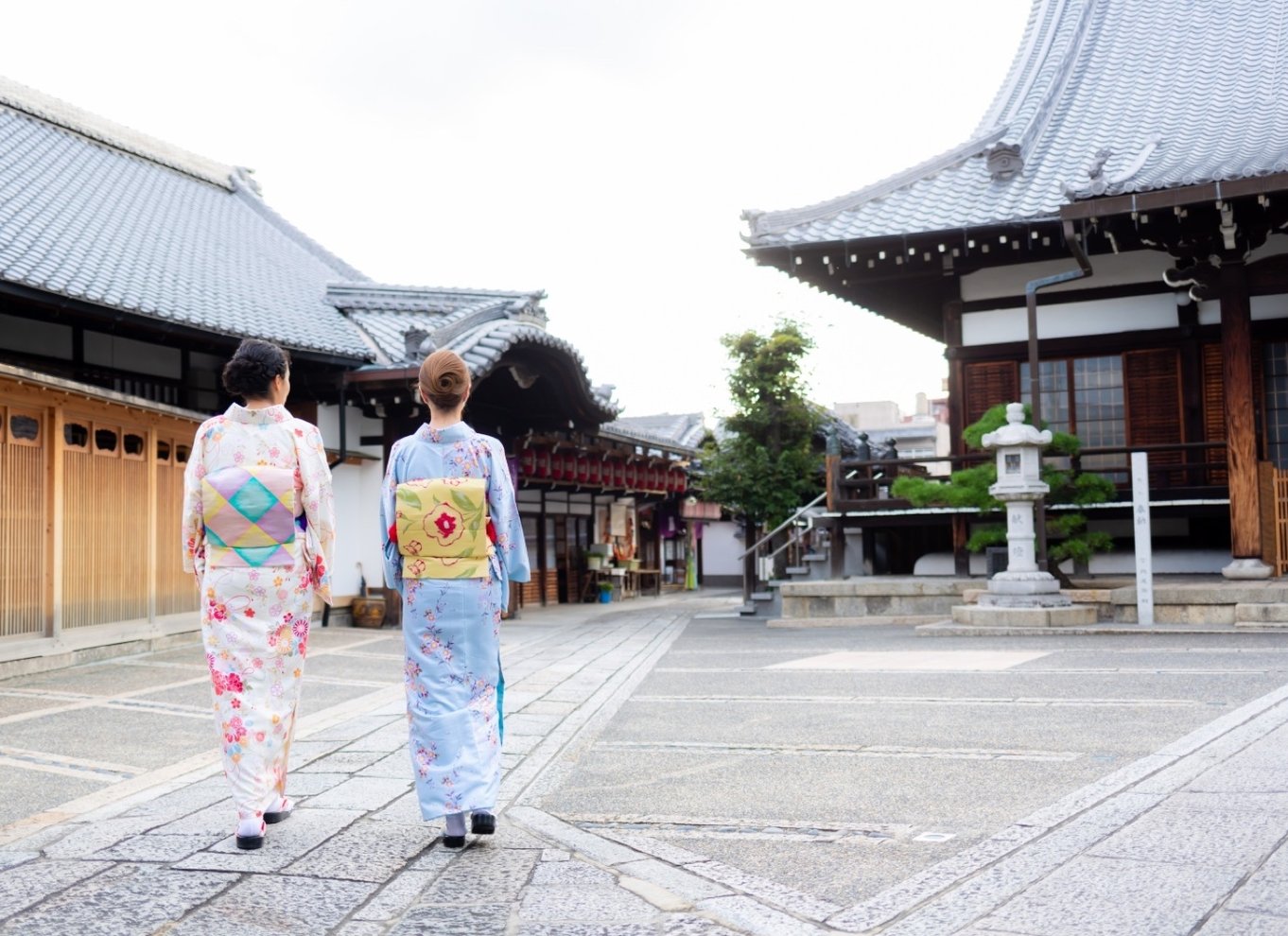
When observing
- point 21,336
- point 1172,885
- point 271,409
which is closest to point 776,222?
point 21,336

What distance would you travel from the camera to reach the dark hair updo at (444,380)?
4.44 meters

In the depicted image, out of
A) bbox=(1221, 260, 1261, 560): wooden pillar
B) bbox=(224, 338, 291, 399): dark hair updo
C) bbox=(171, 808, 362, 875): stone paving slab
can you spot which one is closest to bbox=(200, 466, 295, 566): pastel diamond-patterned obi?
bbox=(224, 338, 291, 399): dark hair updo

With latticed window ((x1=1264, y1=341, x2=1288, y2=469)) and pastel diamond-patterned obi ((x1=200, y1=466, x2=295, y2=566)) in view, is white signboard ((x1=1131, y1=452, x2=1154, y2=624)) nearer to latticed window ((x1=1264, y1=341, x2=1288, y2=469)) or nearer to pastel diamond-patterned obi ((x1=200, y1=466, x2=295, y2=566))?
latticed window ((x1=1264, y1=341, x2=1288, y2=469))

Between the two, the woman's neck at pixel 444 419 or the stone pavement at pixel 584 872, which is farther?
the woman's neck at pixel 444 419

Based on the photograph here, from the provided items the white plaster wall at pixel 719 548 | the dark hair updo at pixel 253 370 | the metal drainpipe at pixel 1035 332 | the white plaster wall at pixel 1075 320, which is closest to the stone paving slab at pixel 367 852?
the dark hair updo at pixel 253 370

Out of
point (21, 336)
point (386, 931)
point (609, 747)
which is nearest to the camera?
point (386, 931)

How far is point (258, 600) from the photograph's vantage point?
14.4ft

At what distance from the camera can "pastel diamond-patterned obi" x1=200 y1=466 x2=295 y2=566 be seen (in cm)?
440

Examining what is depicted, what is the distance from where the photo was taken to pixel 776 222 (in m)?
15.0

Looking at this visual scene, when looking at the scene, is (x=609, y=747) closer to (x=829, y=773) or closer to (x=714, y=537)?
(x=829, y=773)

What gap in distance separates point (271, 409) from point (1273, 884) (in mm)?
3716

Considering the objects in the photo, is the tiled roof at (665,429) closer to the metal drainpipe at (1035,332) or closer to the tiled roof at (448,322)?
the tiled roof at (448,322)

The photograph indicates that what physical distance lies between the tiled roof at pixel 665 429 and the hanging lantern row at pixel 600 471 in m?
0.63

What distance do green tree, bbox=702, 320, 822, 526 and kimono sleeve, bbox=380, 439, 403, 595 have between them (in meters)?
15.9
